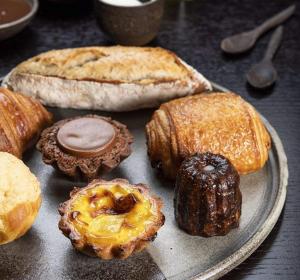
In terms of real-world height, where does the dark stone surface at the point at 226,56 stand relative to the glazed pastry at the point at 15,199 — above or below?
below

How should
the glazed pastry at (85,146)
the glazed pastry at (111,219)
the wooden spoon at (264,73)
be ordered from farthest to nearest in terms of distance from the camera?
the wooden spoon at (264,73), the glazed pastry at (85,146), the glazed pastry at (111,219)

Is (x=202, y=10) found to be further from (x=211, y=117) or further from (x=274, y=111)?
(x=211, y=117)

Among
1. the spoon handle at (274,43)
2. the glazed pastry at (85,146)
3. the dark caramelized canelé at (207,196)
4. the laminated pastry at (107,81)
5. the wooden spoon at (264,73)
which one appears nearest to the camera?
the dark caramelized canelé at (207,196)

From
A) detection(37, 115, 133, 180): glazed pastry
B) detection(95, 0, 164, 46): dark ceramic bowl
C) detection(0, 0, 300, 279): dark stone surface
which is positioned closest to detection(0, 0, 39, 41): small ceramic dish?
detection(0, 0, 300, 279): dark stone surface

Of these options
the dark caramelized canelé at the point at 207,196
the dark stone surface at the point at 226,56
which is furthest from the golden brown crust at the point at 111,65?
the dark caramelized canelé at the point at 207,196

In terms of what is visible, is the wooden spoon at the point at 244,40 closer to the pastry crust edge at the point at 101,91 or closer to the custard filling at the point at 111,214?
the pastry crust edge at the point at 101,91

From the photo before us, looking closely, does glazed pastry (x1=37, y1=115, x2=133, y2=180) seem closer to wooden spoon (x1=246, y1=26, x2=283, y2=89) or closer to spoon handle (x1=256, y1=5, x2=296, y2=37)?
wooden spoon (x1=246, y1=26, x2=283, y2=89)

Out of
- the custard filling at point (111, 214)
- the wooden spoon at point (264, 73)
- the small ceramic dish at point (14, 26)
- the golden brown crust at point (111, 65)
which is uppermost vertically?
the golden brown crust at point (111, 65)
